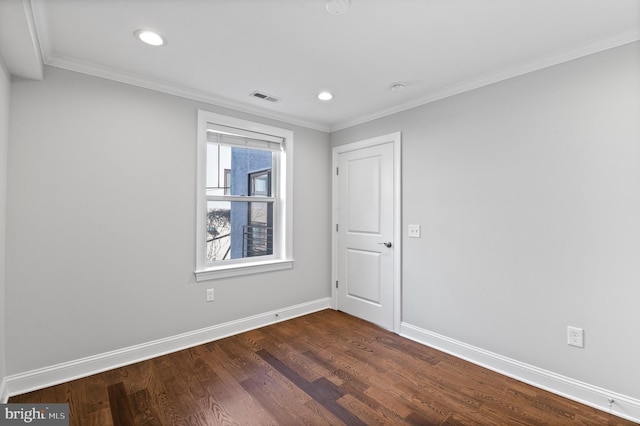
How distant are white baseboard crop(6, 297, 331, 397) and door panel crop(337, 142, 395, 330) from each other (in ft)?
2.77

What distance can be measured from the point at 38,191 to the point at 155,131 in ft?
3.05

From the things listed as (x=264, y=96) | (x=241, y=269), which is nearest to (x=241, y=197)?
(x=241, y=269)

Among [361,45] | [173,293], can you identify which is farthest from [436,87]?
[173,293]

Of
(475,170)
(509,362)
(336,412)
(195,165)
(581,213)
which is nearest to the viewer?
(336,412)

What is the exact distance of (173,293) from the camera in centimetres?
270

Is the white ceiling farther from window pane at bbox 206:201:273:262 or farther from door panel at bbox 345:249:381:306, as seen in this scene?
door panel at bbox 345:249:381:306

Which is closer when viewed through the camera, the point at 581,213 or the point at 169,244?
the point at 581,213

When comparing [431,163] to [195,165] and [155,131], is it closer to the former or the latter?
[195,165]

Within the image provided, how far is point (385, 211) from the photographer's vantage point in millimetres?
3277

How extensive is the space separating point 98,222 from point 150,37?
1421 mm

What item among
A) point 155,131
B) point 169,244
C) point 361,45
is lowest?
point 169,244

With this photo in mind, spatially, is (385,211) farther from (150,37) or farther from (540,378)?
(150,37)

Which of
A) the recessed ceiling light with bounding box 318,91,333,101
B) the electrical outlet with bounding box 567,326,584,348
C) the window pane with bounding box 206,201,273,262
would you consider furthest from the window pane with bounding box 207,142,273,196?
the electrical outlet with bounding box 567,326,584,348

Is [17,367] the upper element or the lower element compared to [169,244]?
lower
